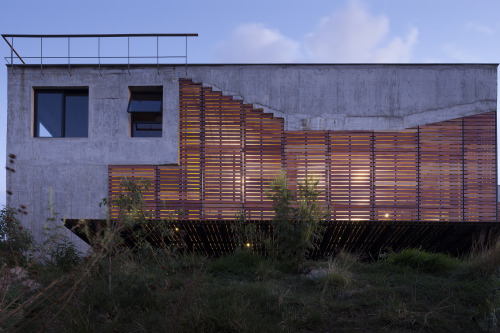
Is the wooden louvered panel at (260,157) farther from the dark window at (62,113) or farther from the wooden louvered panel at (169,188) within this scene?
the dark window at (62,113)

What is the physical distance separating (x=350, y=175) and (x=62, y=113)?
31.4 feet

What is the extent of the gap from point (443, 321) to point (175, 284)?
3951 millimetres

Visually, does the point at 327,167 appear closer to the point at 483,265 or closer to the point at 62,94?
the point at 483,265

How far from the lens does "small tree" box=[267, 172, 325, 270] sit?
20.6 feet

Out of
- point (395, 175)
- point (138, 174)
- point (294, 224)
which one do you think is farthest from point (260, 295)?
point (395, 175)

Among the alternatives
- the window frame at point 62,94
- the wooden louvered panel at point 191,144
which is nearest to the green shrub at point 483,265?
the wooden louvered panel at point 191,144

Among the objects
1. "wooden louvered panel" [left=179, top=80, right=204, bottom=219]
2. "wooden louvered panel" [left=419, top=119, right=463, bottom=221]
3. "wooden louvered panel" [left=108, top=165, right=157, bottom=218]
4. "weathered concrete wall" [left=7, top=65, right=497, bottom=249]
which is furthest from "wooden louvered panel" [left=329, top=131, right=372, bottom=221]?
"wooden louvered panel" [left=108, top=165, right=157, bottom=218]

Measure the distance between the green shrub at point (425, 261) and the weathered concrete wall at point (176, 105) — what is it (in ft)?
15.8

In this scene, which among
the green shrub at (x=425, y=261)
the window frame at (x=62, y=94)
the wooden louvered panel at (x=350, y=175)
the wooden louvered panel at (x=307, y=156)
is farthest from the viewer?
the window frame at (x=62, y=94)

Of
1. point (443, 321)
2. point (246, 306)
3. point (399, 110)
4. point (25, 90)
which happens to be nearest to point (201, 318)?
point (246, 306)

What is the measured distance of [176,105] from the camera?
10430 mm

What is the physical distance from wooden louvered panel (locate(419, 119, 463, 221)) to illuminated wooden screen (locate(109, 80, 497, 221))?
3cm

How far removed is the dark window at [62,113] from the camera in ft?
35.6

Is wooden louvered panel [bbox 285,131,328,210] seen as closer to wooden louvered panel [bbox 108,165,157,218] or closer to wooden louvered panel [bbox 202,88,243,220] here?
wooden louvered panel [bbox 202,88,243,220]
